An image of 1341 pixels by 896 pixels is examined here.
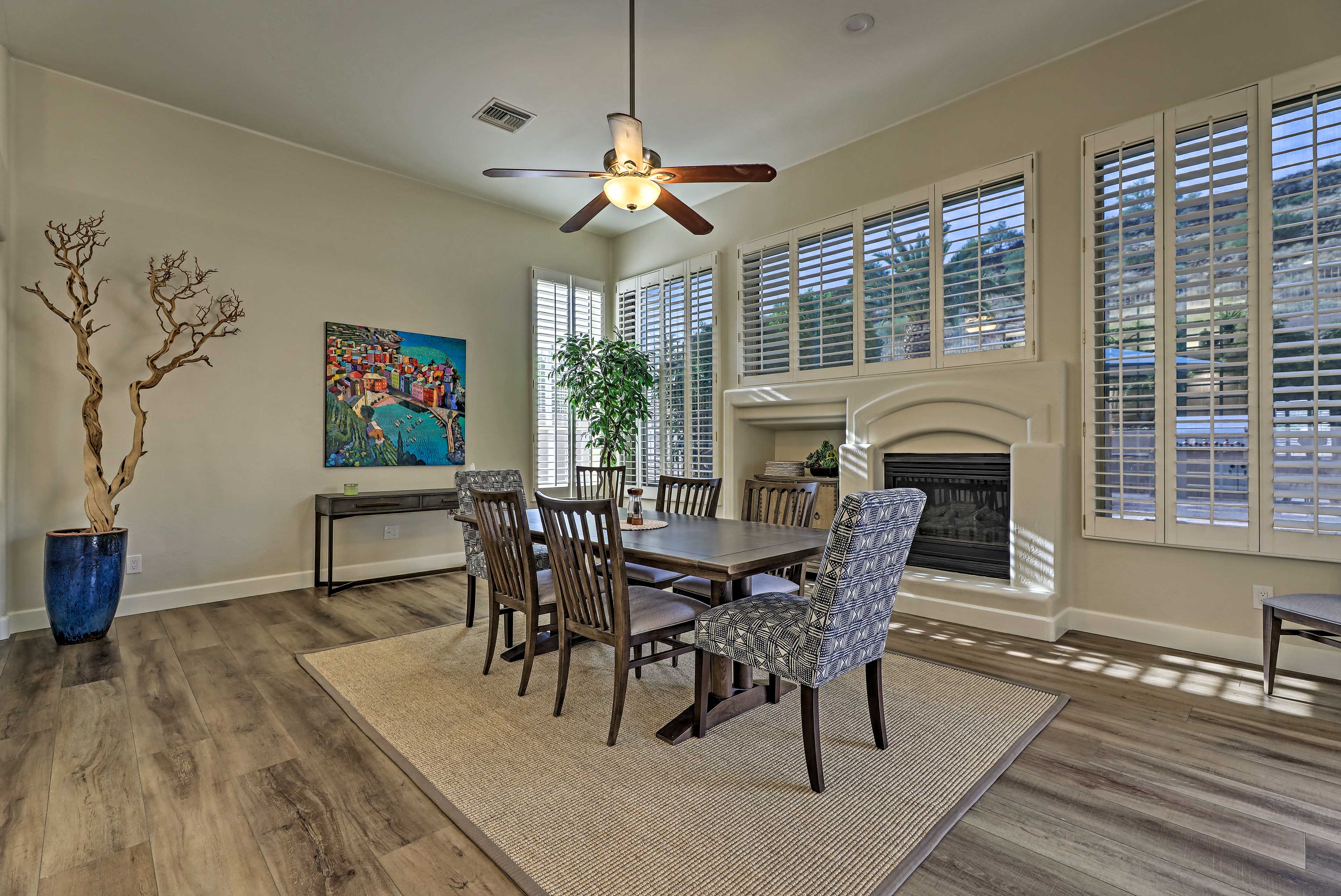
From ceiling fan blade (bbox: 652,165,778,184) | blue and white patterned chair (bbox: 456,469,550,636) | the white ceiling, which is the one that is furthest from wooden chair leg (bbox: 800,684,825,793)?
the white ceiling

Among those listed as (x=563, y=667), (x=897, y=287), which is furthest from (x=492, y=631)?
(x=897, y=287)

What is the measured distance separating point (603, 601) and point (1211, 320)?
3228 millimetres

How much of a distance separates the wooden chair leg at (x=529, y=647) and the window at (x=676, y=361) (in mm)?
2989

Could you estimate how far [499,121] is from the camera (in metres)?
4.21

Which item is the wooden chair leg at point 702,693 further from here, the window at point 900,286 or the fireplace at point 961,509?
the window at point 900,286

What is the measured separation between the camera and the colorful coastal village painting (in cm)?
480

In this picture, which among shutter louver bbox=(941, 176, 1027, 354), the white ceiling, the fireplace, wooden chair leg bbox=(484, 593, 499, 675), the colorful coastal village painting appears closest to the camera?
wooden chair leg bbox=(484, 593, 499, 675)

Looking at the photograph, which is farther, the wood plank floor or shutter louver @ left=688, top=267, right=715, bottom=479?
shutter louver @ left=688, top=267, right=715, bottom=479

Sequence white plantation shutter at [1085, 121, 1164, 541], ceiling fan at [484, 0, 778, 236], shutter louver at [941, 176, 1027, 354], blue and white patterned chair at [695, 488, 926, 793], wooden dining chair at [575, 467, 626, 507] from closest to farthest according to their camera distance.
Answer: blue and white patterned chair at [695, 488, 926, 793], ceiling fan at [484, 0, 778, 236], white plantation shutter at [1085, 121, 1164, 541], shutter louver at [941, 176, 1027, 354], wooden dining chair at [575, 467, 626, 507]

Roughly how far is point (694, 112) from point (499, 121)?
130 cm

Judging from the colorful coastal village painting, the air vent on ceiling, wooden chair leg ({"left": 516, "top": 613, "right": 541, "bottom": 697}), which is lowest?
wooden chair leg ({"left": 516, "top": 613, "right": 541, "bottom": 697})

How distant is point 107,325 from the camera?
3.88 metres

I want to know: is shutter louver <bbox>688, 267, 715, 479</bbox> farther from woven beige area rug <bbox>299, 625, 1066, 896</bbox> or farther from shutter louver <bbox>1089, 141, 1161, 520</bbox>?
shutter louver <bbox>1089, 141, 1161, 520</bbox>

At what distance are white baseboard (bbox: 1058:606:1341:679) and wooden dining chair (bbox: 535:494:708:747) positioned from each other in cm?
241
